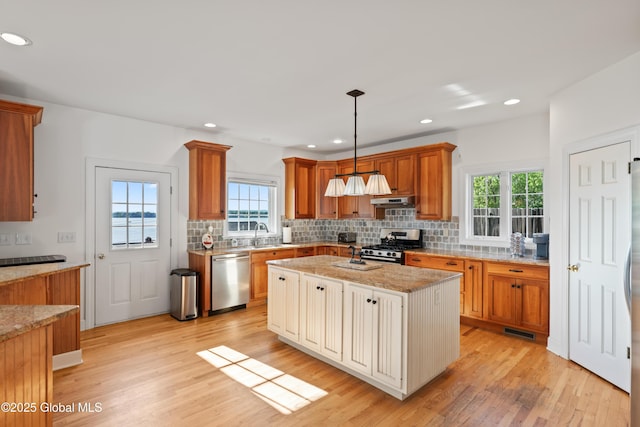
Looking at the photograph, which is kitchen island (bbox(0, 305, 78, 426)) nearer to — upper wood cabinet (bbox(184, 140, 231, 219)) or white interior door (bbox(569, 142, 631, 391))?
upper wood cabinet (bbox(184, 140, 231, 219))

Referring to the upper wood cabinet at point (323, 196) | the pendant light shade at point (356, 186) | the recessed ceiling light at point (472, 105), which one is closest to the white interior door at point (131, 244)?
the upper wood cabinet at point (323, 196)

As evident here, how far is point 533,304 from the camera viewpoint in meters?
3.66

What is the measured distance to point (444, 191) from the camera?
4.73 metres

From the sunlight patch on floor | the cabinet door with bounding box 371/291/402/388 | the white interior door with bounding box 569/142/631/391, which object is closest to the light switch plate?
the sunlight patch on floor

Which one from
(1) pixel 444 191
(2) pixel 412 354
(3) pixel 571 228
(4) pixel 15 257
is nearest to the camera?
(2) pixel 412 354

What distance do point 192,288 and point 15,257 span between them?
6.01 feet

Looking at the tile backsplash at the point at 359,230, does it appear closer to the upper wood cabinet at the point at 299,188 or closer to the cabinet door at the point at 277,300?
the upper wood cabinet at the point at 299,188

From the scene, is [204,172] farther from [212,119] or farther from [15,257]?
[15,257]

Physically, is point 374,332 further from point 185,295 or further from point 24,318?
point 185,295

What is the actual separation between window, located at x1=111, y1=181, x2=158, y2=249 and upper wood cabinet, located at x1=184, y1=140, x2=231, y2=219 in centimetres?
51

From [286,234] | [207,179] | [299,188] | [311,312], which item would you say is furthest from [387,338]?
[299,188]

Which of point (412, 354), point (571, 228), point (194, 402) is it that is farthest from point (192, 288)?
point (571, 228)

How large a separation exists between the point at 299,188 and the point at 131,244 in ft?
9.06

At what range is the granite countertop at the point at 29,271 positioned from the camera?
2469 mm
